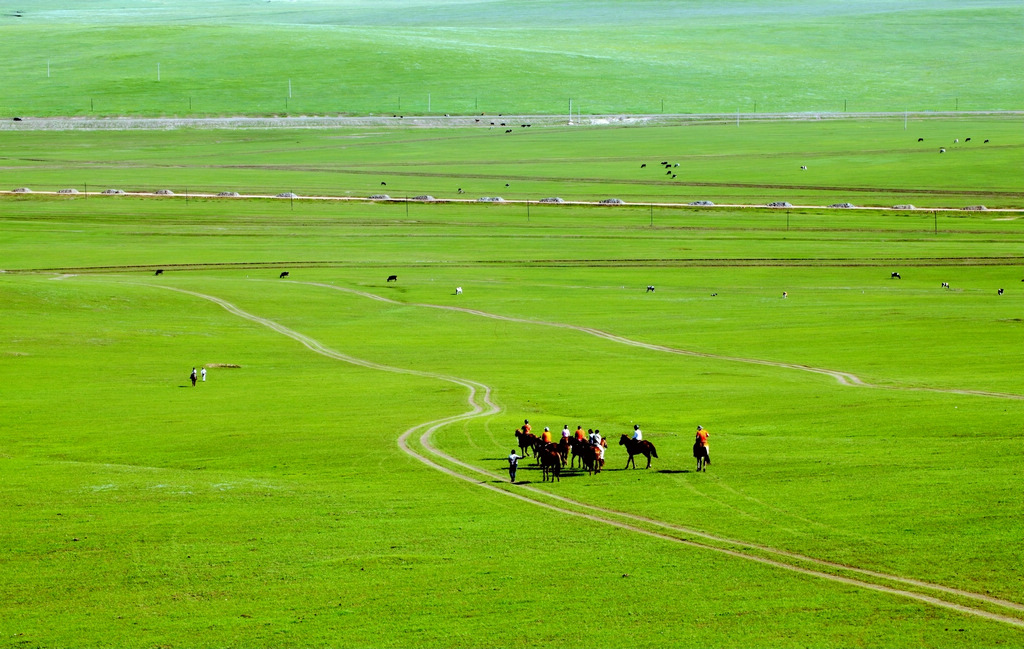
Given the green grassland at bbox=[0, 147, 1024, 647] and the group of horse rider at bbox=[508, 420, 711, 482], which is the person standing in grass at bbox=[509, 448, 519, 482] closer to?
the group of horse rider at bbox=[508, 420, 711, 482]

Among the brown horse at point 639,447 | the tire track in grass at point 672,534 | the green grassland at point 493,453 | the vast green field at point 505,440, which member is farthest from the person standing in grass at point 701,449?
the tire track in grass at point 672,534

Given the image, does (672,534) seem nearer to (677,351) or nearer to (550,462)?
(550,462)

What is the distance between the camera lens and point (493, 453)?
41.5m

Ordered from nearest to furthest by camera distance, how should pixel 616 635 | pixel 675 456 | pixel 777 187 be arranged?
pixel 616 635 → pixel 675 456 → pixel 777 187

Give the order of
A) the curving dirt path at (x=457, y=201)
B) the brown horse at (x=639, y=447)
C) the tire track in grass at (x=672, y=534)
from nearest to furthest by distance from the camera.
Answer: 1. the tire track in grass at (x=672, y=534)
2. the brown horse at (x=639, y=447)
3. the curving dirt path at (x=457, y=201)

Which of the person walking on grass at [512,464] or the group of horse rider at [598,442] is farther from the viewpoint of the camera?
the group of horse rider at [598,442]

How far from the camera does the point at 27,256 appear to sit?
105 m

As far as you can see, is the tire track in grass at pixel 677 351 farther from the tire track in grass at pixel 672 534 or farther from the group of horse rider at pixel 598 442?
the tire track in grass at pixel 672 534

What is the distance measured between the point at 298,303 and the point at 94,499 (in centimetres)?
4973

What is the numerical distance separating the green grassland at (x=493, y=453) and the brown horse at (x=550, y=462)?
0.45 m

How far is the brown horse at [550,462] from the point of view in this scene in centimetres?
3703

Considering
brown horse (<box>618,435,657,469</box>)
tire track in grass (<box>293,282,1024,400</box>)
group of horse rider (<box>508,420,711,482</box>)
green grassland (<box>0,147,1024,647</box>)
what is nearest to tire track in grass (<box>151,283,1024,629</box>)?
green grassland (<box>0,147,1024,647</box>)

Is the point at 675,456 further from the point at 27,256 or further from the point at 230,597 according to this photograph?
the point at 27,256

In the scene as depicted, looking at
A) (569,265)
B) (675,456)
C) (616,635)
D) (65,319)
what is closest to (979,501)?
(675,456)
